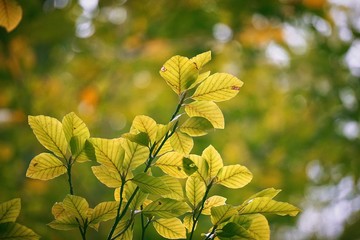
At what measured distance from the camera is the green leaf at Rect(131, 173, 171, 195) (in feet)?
1.77

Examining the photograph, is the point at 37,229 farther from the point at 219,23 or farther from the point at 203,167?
the point at 219,23

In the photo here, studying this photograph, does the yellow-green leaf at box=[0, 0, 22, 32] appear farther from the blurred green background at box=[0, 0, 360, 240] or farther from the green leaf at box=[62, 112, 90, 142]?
the blurred green background at box=[0, 0, 360, 240]

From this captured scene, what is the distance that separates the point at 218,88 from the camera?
23.2 inches

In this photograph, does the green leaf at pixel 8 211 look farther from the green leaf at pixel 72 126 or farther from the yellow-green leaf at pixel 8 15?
the yellow-green leaf at pixel 8 15

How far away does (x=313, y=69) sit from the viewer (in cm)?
348

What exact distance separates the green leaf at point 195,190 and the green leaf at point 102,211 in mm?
118

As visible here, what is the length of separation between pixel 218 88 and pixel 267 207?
19 cm

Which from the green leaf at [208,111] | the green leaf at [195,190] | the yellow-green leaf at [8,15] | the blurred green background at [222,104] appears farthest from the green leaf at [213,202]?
the blurred green background at [222,104]

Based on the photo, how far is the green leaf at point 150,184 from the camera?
0.54 meters

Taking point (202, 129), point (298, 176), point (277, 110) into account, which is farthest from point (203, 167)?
point (277, 110)

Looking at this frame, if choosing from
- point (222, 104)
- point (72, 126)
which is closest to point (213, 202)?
point (72, 126)

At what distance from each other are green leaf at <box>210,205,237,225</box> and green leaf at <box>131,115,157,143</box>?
14 centimetres

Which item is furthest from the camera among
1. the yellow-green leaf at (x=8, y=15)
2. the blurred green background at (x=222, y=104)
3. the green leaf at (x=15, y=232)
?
the blurred green background at (x=222, y=104)

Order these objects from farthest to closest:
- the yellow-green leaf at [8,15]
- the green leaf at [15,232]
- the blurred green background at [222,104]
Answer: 1. the blurred green background at [222,104]
2. the yellow-green leaf at [8,15]
3. the green leaf at [15,232]
